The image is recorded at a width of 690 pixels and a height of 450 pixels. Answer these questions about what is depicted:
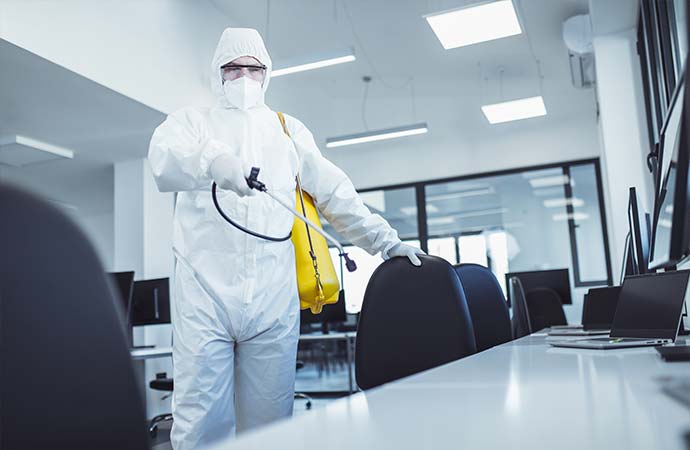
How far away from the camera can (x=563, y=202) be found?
6941mm

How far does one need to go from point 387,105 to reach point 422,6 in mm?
2194

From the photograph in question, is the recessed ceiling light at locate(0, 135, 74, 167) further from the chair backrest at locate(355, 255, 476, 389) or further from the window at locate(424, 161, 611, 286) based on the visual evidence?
the chair backrest at locate(355, 255, 476, 389)

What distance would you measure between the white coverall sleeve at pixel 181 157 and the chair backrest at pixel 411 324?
523 mm

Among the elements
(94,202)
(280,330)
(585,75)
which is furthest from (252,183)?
(94,202)

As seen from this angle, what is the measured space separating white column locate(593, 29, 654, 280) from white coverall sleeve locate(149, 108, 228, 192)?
3254 millimetres

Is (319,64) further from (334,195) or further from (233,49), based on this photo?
(334,195)

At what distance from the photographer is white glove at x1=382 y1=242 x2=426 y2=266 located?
1.48 metres

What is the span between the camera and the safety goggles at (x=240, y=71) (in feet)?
6.36

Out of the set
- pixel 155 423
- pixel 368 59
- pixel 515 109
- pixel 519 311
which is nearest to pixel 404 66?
→ pixel 368 59

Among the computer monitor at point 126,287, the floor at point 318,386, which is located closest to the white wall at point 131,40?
the computer monitor at point 126,287

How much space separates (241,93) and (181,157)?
0.38 meters

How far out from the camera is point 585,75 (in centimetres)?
554

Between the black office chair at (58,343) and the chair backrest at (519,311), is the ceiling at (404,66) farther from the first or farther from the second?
the black office chair at (58,343)

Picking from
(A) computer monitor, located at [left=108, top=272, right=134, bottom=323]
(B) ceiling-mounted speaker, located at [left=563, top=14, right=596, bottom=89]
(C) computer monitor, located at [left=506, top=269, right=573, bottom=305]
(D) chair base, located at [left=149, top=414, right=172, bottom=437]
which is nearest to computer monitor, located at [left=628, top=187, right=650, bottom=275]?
(C) computer monitor, located at [left=506, top=269, right=573, bottom=305]
